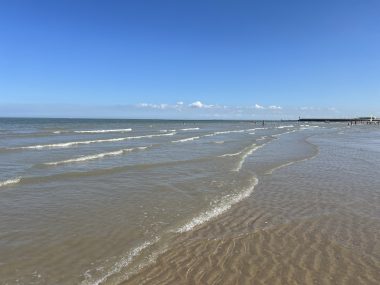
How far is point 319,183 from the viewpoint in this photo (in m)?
13.5

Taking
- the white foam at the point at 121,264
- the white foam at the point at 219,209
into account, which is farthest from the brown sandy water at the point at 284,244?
the white foam at the point at 121,264

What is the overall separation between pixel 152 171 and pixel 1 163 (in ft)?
25.8

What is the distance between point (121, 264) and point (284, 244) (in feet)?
10.4

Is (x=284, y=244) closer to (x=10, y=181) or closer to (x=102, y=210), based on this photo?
(x=102, y=210)

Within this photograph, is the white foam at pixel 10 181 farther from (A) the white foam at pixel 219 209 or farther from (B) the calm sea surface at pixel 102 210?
(A) the white foam at pixel 219 209

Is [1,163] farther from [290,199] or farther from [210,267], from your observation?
[210,267]

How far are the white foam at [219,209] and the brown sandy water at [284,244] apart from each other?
21 cm

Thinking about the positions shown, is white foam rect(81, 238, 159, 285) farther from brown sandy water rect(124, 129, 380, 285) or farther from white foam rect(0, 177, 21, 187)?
white foam rect(0, 177, 21, 187)

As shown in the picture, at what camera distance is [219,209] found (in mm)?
9797

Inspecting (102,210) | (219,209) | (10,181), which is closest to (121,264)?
(102,210)

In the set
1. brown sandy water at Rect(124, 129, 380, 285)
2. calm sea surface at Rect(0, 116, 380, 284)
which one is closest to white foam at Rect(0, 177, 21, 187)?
calm sea surface at Rect(0, 116, 380, 284)

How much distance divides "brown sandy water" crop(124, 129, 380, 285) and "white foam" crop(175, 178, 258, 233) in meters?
0.21

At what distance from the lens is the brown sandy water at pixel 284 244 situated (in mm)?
5895

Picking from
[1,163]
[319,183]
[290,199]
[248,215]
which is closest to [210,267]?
[248,215]
